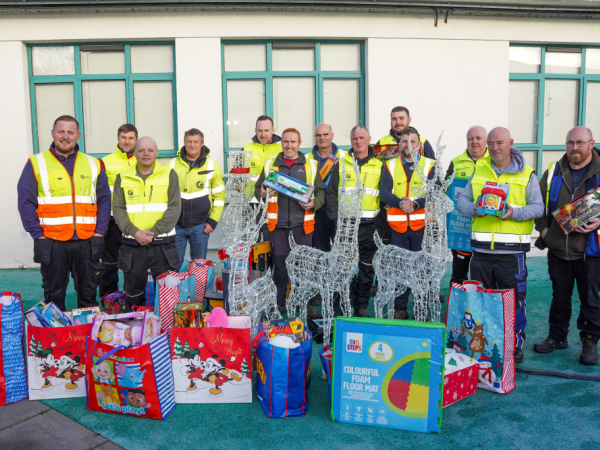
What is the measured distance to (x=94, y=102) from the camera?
7.38 m

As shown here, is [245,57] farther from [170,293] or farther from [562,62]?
[562,62]

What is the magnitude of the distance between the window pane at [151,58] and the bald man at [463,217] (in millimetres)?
4844

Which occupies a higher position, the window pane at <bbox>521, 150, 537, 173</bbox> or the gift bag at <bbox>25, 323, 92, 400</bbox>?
the window pane at <bbox>521, 150, 537, 173</bbox>

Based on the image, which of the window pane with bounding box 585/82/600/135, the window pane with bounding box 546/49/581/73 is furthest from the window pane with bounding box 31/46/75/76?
the window pane with bounding box 585/82/600/135

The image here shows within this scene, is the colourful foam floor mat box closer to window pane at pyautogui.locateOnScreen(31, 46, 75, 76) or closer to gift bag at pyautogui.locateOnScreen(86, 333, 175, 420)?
gift bag at pyautogui.locateOnScreen(86, 333, 175, 420)

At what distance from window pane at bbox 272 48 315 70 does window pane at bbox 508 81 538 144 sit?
355 cm

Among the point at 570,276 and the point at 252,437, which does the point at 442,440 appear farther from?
the point at 570,276

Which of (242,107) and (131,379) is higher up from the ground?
(242,107)

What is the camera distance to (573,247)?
152 inches

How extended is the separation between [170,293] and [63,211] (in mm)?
1203

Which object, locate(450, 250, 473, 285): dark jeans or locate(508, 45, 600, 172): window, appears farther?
locate(508, 45, 600, 172): window

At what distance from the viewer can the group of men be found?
3.85 meters

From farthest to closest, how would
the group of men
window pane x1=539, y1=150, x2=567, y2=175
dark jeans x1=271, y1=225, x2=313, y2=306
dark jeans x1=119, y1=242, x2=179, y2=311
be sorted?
window pane x1=539, y1=150, x2=567, y2=175
dark jeans x1=271, y1=225, x2=313, y2=306
dark jeans x1=119, y1=242, x2=179, y2=311
the group of men

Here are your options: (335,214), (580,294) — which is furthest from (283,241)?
(580,294)
